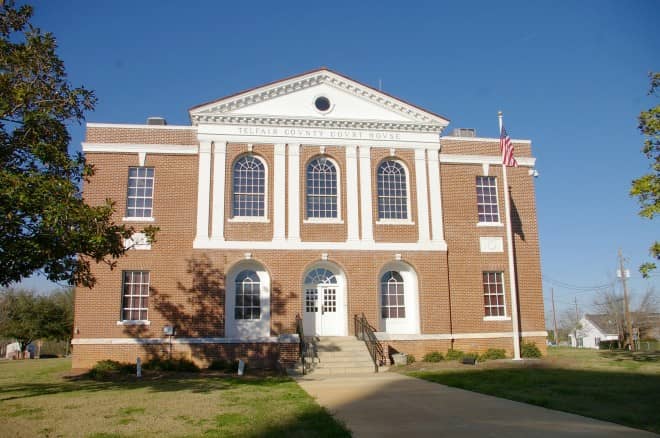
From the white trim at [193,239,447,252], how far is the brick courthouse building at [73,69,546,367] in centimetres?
6

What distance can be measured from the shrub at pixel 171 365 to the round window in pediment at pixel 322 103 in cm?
1162

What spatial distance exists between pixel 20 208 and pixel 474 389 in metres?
11.4

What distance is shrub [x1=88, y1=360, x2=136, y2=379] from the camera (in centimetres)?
1889

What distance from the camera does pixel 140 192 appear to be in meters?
23.0

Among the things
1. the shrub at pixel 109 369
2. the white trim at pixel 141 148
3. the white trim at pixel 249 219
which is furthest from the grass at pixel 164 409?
the white trim at pixel 141 148

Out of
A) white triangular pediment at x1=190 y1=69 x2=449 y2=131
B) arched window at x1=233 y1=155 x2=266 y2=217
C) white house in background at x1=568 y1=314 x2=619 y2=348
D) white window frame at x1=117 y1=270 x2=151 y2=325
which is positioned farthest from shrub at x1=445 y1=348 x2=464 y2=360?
white house in background at x1=568 y1=314 x2=619 y2=348

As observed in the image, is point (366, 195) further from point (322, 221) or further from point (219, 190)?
point (219, 190)

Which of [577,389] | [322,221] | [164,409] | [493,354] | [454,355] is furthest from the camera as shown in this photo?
[322,221]

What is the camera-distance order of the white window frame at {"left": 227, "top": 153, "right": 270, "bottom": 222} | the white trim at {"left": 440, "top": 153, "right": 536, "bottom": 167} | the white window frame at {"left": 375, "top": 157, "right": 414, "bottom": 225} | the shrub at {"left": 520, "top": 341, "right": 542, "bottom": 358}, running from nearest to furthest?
the white window frame at {"left": 227, "top": 153, "right": 270, "bottom": 222}, the shrub at {"left": 520, "top": 341, "right": 542, "bottom": 358}, the white window frame at {"left": 375, "top": 157, "right": 414, "bottom": 225}, the white trim at {"left": 440, "top": 153, "right": 536, "bottom": 167}

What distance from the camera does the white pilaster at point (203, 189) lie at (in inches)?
877

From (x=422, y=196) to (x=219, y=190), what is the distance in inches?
335

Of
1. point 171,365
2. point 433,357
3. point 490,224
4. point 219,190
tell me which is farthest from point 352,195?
point 171,365

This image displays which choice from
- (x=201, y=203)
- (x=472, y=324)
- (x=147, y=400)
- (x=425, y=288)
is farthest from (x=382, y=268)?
(x=147, y=400)

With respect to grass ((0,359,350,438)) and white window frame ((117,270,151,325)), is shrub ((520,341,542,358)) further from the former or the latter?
white window frame ((117,270,151,325))
